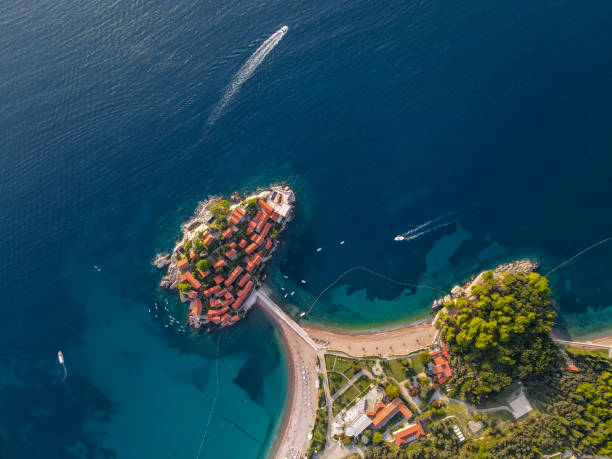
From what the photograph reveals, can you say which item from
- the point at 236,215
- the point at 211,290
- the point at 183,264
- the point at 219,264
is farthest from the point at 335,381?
the point at 236,215

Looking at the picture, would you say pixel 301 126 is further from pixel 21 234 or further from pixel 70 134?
pixel 21 234

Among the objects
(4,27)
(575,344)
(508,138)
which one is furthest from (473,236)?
(4,27)

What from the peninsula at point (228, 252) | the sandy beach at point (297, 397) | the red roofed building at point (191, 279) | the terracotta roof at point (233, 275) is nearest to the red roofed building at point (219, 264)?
the peninsula at point (228, 252)

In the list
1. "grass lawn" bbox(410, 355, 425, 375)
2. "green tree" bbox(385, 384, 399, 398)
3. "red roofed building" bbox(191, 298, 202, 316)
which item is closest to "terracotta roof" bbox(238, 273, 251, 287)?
"red roofed building" bbox(191, 298, 202, 316)

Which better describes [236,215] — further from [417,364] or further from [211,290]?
[417,364]

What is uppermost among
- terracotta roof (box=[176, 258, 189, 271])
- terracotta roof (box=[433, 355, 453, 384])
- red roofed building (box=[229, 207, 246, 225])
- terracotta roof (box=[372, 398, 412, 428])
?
red roofed building (box=[229, 207, 246, 225])

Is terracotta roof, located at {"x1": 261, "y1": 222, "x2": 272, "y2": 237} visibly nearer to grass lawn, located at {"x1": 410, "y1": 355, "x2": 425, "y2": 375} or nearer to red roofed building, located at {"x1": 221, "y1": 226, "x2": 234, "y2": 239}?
red roofed building, located at {"x1": 221, "y1": 226, "x2": 234, "y2": 239}
